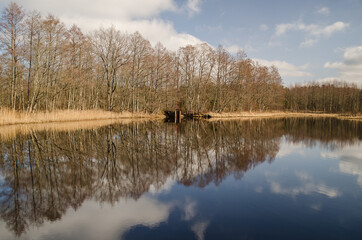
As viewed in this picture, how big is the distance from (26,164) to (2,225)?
388cm

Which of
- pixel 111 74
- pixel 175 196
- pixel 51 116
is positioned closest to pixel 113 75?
A: pixel 111 74

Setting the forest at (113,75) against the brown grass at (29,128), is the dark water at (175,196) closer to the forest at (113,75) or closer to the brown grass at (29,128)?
the brown grass at (29,128)

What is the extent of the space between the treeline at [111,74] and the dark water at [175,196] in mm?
18195

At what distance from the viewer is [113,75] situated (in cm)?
3284

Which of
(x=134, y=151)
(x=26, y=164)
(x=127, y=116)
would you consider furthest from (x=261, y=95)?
(x=26, y=164)

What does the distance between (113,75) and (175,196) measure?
30.8 meters

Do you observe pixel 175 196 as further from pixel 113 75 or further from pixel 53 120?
pixel 113 75

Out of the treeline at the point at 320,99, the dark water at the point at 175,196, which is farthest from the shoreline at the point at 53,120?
the treeline at the point at 320,99

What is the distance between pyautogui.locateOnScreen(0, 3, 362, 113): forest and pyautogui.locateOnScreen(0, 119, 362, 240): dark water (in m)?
18.4

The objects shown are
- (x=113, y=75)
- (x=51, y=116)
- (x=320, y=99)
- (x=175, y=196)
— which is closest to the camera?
(x=175, y=196)

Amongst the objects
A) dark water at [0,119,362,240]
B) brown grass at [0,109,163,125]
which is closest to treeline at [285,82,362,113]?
brown grass at [0,109,163,125]

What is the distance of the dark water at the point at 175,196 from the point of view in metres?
3.54

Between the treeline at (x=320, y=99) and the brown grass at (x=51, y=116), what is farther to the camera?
the treeline at (x=320, y=99)

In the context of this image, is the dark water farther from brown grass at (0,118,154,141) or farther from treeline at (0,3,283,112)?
treeline at (0,3,283,112)
